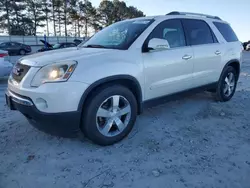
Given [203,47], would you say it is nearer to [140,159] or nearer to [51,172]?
[140,159]

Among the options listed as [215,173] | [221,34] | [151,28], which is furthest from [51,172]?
[221,34]

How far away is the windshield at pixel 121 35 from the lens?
11.7 feet

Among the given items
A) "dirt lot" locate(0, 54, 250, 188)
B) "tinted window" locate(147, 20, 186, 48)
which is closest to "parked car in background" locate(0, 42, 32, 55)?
"dirt lot" locate(0, 54, 250, 188)

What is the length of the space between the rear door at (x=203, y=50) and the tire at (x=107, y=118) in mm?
1616

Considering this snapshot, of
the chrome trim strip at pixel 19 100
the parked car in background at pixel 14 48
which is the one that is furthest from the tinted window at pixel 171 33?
the parked car in background at pixel 14 48

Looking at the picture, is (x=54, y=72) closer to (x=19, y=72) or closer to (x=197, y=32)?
(x=19, y=72)

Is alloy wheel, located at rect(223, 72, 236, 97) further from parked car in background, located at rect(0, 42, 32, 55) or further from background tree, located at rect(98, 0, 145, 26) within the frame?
background tree, located at rect(98, 0, 145, 26)

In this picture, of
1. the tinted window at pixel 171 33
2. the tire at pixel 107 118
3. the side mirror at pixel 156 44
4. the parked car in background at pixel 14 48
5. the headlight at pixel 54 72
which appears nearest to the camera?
the headlight at pixel 54 72

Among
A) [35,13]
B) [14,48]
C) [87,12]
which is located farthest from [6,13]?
[14,48]

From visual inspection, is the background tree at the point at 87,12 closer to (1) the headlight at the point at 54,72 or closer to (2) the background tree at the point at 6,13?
(2) the background tree at the point at 6,13

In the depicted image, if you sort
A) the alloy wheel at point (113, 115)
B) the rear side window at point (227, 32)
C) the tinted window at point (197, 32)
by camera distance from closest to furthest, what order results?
the alloy wheel at point (113, 115)
the tinted window at point (197, 32)
the rear side window at point (227, 32)

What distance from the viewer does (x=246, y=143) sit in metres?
3.39

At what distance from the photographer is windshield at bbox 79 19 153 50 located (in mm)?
3552

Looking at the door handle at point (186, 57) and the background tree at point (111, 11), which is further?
the background tree at point (111, 11)
